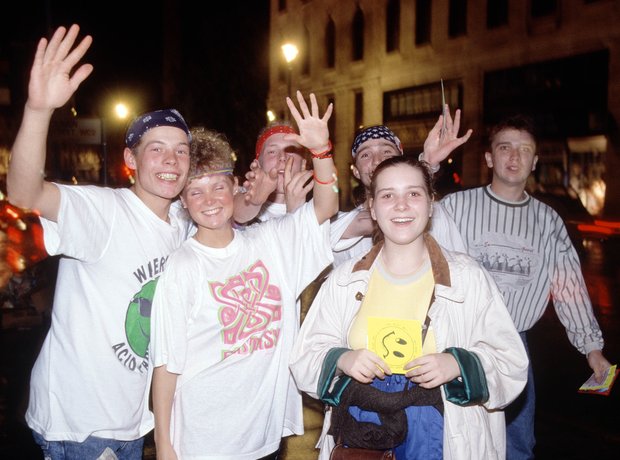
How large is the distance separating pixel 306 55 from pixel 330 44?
2055 mm

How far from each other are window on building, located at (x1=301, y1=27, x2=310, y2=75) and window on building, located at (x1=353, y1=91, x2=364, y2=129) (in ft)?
14.5

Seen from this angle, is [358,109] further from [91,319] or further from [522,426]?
[91,319]

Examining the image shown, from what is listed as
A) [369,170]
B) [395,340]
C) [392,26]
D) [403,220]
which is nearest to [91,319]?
[395,340]

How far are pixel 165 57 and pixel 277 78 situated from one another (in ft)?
27.2

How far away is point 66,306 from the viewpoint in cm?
269

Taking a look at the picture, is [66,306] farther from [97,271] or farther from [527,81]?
[527,81]

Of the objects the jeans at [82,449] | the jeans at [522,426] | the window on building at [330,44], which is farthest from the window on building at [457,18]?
the jeans at [82,449]

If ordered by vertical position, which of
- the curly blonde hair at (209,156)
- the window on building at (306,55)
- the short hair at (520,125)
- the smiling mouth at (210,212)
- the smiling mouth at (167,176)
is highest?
the window on building at (306,55)

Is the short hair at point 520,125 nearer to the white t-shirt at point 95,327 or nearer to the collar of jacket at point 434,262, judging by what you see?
the collar of jacket at point 434,262

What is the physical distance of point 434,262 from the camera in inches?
104

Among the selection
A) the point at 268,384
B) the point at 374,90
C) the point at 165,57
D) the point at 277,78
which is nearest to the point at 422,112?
the point at 374,90

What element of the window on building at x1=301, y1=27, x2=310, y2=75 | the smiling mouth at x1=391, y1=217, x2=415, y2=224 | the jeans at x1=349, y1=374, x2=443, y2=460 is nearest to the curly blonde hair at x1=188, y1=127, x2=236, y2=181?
the smiling mouth at x1=391, y1=217, x2=415, y2=224

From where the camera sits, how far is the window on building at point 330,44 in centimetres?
2970

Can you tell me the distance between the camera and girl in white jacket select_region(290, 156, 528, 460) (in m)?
2.43
